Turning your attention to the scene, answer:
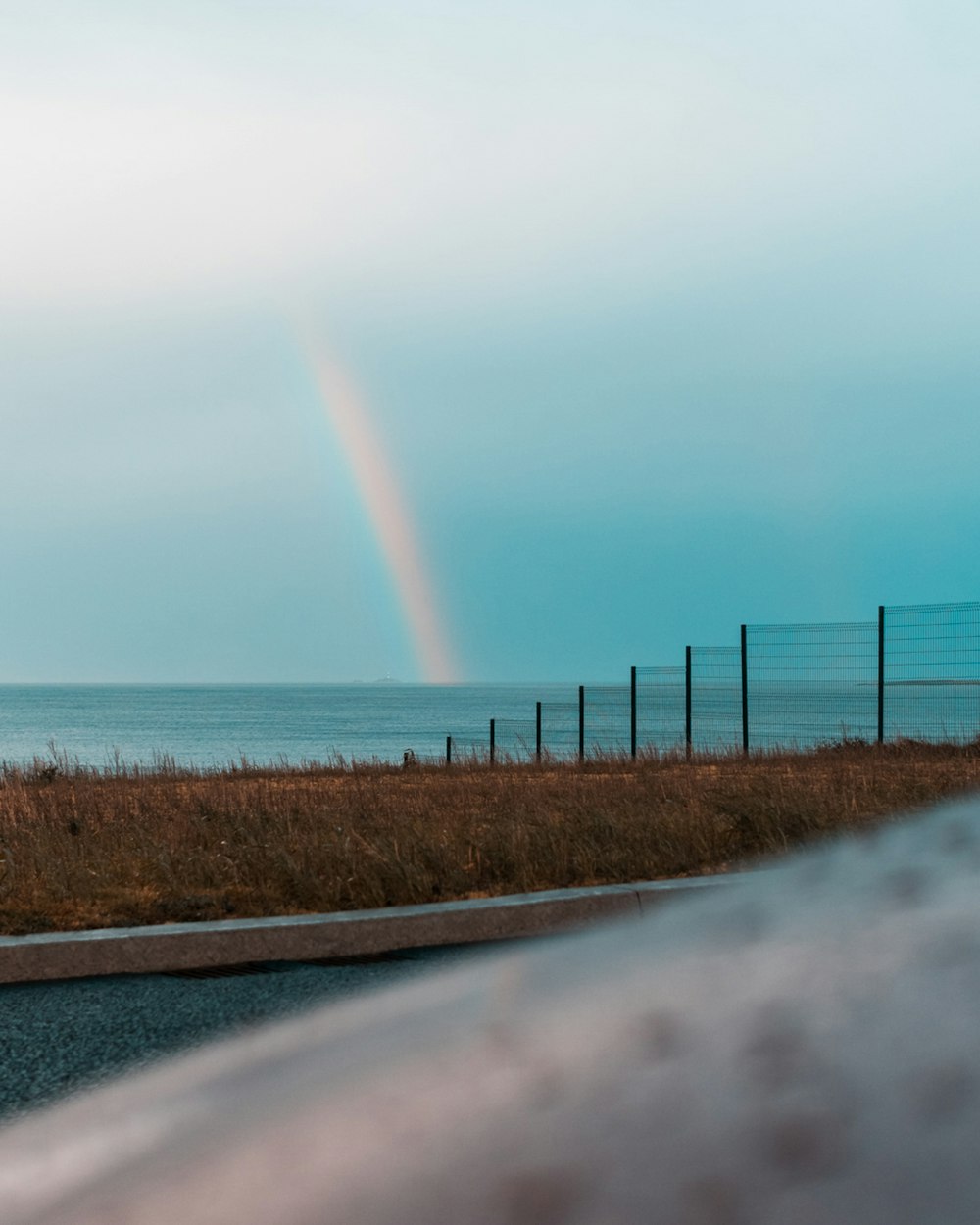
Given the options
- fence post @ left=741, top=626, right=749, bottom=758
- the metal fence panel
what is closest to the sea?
the metal fence panel

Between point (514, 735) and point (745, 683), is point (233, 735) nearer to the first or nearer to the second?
point (514, 735)

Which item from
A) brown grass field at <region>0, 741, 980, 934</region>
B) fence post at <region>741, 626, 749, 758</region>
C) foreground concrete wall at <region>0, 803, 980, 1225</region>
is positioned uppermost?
foreground concrete wall at <region>0, 803, 980, 1225</region>

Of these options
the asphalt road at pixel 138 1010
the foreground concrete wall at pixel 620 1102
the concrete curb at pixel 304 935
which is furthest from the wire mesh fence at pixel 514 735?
the foreground concrete wall at pixel 620 1102

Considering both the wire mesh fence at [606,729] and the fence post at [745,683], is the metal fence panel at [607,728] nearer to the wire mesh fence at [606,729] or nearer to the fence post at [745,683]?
the wire mesh fence at [606,729]

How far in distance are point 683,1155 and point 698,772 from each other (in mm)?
17415

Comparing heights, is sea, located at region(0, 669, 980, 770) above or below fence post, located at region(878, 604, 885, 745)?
below

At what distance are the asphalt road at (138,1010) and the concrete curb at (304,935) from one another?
0.10 meters

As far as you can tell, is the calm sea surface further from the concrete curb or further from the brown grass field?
the concrete curb

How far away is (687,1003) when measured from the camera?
0.44m

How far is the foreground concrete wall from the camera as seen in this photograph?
37 centimetres

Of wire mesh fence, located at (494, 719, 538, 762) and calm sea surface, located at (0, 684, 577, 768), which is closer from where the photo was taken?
wire mesh fence, located at (494, 719, 538, 762)

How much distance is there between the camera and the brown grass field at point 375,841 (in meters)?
7.96

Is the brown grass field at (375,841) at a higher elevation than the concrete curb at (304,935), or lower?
lower

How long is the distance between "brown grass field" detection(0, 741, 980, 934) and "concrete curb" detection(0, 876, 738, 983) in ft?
1.21
